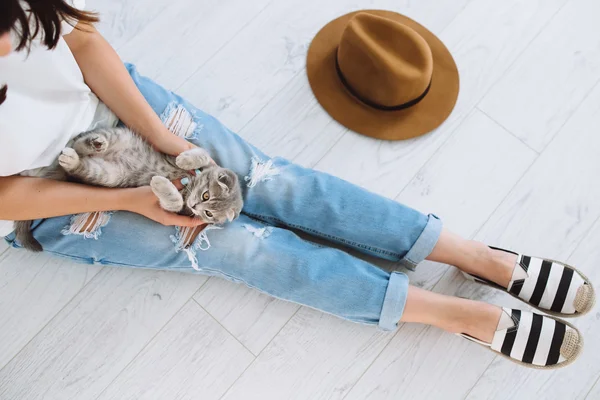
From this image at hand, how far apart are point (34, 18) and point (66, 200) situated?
16.2 inches

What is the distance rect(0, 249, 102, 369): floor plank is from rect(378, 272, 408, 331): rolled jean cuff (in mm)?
791

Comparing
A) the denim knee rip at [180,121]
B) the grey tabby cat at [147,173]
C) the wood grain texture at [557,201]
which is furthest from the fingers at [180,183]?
the wood grain texture at [557,201]

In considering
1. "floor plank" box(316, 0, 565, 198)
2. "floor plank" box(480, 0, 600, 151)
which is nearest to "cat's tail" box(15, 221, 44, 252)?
"floor plank" box(316, 0, 565, 198)

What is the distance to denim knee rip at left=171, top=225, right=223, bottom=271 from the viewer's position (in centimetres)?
115

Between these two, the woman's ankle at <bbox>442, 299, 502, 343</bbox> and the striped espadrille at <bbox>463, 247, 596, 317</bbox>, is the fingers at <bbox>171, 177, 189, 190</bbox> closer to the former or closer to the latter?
the woman's ankle at <bbox>442, 299, 502, 343</bbox>

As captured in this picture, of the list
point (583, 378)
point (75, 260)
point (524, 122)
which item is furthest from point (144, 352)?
point (524, 122)

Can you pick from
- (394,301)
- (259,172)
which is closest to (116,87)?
(259,172)

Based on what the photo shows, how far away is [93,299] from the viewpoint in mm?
1326

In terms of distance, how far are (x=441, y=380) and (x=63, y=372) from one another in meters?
1.00

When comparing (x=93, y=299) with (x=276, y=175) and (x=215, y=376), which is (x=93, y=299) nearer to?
(x=215, y=376)

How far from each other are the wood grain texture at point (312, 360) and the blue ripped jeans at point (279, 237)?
141mm

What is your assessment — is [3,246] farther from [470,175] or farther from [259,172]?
[470,175]

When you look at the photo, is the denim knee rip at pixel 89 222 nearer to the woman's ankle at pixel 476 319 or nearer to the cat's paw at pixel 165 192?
the cat's paw at pixel 165 192

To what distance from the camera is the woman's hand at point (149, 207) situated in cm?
110
